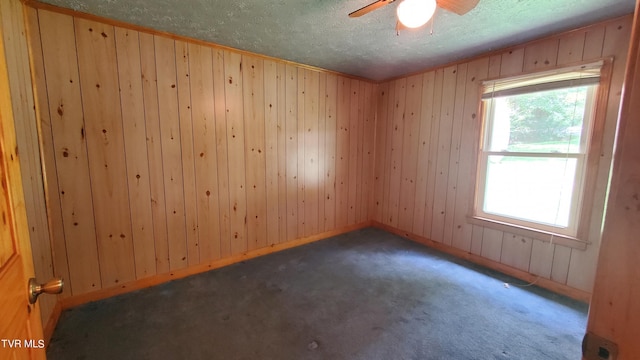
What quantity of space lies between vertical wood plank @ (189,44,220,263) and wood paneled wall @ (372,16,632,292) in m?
2.40

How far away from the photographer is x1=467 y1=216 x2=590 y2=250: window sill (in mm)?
2188

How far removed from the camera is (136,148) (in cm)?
223

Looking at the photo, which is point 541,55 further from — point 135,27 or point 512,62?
point 135,27

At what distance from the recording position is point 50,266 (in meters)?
1.87

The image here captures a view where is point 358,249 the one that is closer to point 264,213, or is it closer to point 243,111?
point 264,213

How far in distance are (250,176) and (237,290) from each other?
3.90ft

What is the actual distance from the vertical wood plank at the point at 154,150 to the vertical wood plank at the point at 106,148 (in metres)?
0.19

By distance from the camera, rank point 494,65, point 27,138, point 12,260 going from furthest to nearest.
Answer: point 494,65 → point 27,138 → point 12,260

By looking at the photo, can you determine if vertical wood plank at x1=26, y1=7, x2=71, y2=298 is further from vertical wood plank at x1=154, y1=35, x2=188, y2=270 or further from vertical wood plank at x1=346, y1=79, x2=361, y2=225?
vertical wood plank at x1=346, y1=79, x2=361, y2=225

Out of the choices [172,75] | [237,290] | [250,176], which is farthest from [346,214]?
[172,75]

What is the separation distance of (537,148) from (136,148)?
3.63 meters

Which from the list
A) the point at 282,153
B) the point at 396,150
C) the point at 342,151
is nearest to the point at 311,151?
the point at 282,153

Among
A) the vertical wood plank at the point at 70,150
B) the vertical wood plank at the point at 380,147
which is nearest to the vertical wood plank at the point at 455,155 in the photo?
the vertical wood plank at the point at 380,147

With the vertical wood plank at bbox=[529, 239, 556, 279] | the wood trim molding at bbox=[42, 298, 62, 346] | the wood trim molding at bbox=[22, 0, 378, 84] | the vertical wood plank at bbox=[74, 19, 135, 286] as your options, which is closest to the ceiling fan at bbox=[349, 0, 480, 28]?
the wood trim molding at bbox=[22, 0, 378, 84]
